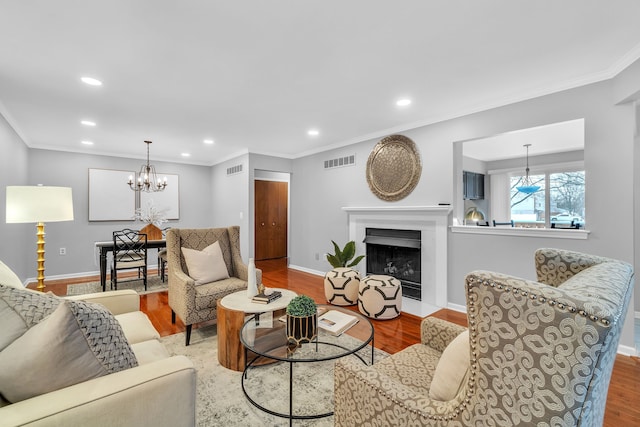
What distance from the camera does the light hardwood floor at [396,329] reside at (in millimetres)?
1812

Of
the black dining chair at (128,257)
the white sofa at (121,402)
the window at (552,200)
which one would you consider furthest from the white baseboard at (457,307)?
the black dining chair at (128,257)

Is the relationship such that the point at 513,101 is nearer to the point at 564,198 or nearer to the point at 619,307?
the point at 619,307

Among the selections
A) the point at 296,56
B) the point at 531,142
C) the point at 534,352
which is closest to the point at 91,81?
the point at 296,56

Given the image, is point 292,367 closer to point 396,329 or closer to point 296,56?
point 396,329

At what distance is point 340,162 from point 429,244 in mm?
2040

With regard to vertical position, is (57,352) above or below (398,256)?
above

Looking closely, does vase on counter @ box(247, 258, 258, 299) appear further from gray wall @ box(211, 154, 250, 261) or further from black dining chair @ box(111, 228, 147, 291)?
gray wall @ box(211, 154, 250, 261)

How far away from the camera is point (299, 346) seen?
5.96 ft

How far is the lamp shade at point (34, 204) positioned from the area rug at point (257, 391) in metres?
1.41

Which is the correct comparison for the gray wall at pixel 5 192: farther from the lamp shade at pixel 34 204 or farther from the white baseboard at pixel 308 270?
the white baseboard at pixel 308 270

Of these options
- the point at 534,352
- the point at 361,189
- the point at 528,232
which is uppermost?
the point at 361,189

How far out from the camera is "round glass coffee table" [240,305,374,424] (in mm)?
1696

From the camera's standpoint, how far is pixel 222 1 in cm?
170

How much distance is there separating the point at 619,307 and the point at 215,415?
189cm
